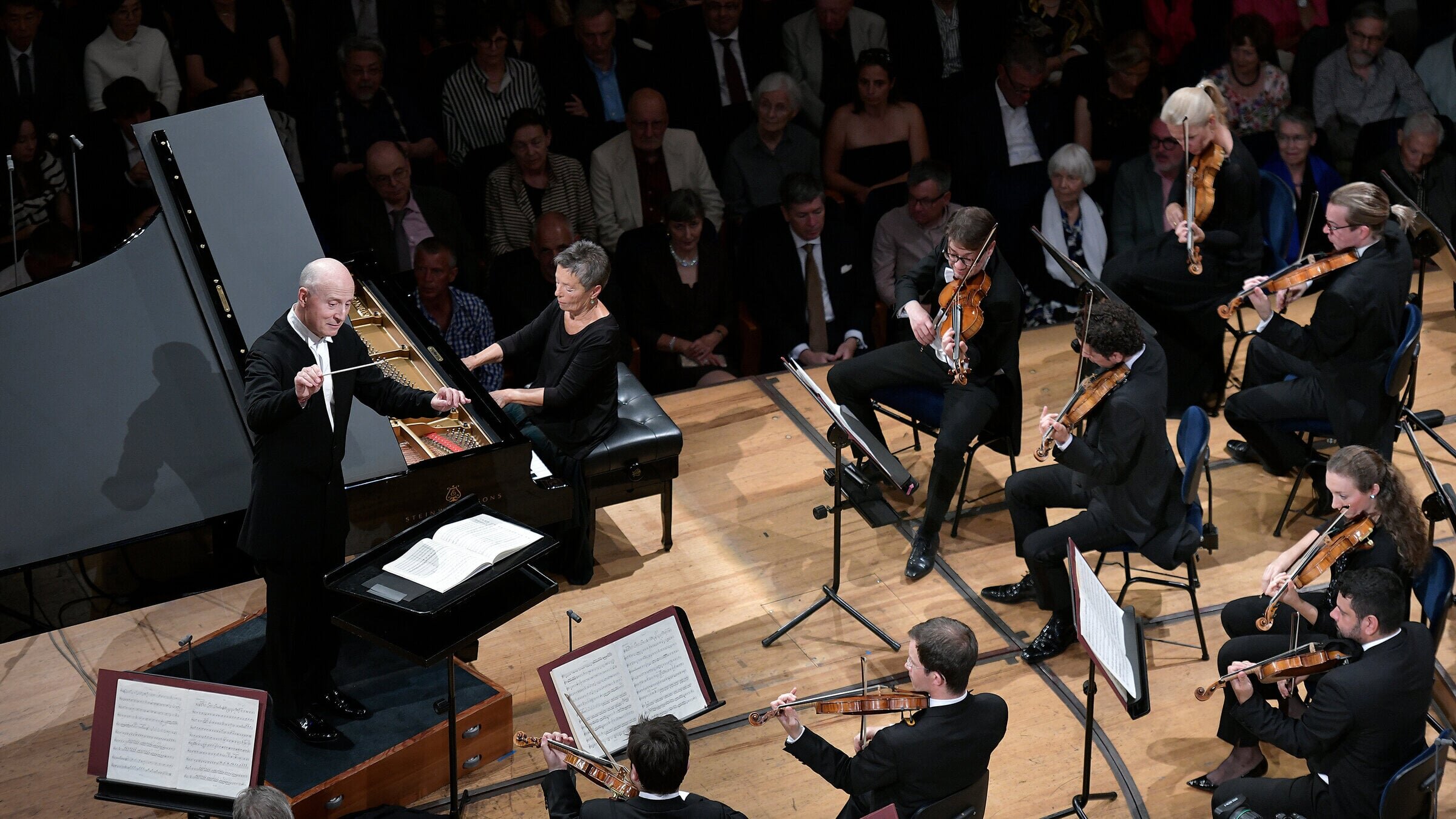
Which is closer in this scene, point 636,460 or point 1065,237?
point 636,460

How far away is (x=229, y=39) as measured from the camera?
6496 mm

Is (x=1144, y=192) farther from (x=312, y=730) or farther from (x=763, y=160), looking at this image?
(x=312, y=730)

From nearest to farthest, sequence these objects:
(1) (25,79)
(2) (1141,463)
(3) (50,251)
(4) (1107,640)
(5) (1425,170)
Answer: (4) (1107,640) → (2) (1141,463) → (3) (50,251) → (1) (25,79) → (5) (1425,170)

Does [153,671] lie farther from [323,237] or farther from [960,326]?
[960,326]

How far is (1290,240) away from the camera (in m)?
6.26

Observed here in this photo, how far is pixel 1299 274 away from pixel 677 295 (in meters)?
2.62

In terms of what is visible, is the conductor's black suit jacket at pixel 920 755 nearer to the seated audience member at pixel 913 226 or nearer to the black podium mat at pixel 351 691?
the black podium mat at pixel 351 691

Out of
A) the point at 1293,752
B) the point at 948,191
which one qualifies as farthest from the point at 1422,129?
the point at 1293,752

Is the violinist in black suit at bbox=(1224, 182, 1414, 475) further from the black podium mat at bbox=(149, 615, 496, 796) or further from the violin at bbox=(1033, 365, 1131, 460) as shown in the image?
the black podium mat at bbox=(149, 615, 496, 796)

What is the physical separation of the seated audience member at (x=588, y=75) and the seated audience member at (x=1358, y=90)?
3655 millimetres

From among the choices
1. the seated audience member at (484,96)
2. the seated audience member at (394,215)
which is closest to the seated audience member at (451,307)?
the seated audience member at (394,215)

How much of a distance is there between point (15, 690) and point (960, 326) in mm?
3451

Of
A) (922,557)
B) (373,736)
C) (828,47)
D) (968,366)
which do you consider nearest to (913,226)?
(828,47)

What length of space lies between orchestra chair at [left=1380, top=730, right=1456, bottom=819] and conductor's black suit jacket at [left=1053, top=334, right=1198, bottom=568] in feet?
3.82
